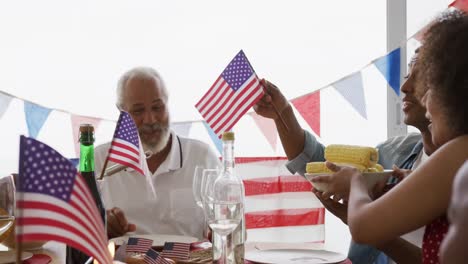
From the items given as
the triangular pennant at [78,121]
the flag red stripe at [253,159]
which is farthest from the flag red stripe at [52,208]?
the triangular pennant at [78,121]

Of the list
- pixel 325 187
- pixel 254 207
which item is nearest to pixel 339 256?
pixel 325 187

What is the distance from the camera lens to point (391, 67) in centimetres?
294

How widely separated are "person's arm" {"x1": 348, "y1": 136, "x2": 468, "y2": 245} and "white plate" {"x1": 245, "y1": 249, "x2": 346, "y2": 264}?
0.63 ft

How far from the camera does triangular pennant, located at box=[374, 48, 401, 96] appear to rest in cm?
293

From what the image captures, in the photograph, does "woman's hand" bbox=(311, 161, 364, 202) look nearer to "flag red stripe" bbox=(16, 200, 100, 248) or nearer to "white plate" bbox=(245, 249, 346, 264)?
"white plate" bbox=(245, 249, 346, 264)

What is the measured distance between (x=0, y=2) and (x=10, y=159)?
0.86 metres

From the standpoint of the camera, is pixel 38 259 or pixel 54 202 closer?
pixel 54 202

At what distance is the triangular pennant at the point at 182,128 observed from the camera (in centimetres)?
324

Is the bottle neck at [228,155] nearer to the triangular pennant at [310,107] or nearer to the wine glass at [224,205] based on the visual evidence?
the wine glass at [224,205]

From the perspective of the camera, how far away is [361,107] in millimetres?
3016

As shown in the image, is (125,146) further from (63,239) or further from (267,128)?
(267,128)

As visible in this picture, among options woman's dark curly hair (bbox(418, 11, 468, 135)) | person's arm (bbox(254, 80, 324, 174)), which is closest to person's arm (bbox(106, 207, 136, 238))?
person's arm (bbox(254, 80, 324, 174))

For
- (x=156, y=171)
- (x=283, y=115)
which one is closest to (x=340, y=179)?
(x=283, y=115)

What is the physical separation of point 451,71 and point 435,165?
0.18 m
